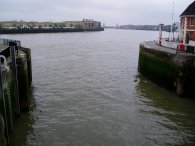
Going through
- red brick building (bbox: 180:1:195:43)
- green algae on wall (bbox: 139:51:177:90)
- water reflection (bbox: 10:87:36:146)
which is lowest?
water reflection (bbox: 10:87:36:146)

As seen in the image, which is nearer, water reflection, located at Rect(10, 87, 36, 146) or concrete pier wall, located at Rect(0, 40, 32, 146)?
concrete pier wall, located at Rect(0, 40, 32, 146)

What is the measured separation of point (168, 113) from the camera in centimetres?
1828

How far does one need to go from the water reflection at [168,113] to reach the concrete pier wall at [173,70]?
0.61 meters

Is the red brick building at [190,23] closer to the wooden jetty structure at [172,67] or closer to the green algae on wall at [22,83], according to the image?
the wooden jetty structure at [172,67]

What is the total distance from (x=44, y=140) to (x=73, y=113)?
12.4 feet

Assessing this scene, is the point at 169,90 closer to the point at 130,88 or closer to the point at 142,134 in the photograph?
the point at 130,88

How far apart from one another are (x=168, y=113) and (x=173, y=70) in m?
4.50

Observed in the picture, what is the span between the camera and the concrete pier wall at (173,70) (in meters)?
20.4

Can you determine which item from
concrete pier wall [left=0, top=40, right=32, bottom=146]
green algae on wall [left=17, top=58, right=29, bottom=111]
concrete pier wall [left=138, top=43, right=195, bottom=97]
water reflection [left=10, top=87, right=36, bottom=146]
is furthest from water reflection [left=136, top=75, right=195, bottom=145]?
green algae on wall [left=17, top=58, right=29, bottom=111]

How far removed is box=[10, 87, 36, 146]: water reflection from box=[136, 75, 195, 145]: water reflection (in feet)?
19.3

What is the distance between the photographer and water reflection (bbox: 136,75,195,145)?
1491 centimetres

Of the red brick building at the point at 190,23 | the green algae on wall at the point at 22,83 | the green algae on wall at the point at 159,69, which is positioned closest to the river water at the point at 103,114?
the green algae on wall at the point at 159,69

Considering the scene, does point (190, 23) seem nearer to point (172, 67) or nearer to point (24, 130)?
point (172, 67)

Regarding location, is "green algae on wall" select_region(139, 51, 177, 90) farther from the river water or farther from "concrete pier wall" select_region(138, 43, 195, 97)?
the river water
